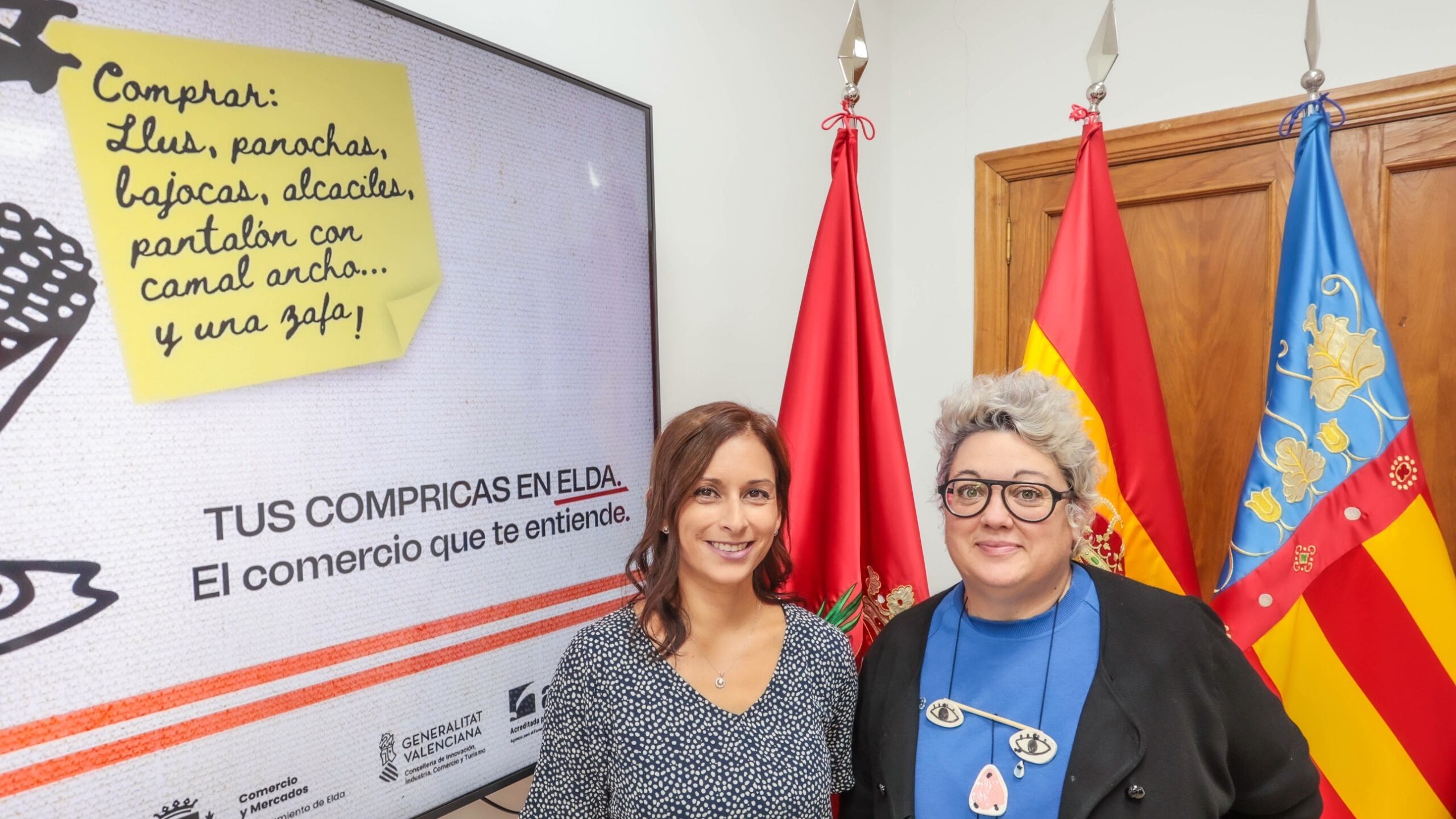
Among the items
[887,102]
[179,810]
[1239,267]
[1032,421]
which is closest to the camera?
[179,810]

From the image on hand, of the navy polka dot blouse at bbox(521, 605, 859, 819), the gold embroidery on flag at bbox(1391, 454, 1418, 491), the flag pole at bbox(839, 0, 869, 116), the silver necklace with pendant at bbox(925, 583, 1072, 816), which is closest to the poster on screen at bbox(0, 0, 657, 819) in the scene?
the navy polka dot blouse at bbox(521, 605, 859, 819)

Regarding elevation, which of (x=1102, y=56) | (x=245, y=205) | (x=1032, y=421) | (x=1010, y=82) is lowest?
(x=1032, y=421)

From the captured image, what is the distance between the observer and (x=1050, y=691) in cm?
109

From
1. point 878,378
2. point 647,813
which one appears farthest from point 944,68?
point 647,813

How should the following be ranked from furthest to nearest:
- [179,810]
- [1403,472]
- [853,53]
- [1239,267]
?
[1239,267] < [853,53] < [1403,472] < [179,810]

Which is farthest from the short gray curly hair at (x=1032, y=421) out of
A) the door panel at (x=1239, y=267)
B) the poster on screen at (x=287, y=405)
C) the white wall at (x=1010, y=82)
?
the white wall at (x=1010, y=82)

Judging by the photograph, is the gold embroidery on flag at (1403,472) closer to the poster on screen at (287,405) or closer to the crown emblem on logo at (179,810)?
the poster on screen at (287,405)

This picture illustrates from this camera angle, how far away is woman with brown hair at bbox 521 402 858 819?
104 centimetres

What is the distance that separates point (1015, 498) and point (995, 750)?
35 cm

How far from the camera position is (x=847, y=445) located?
62.4 inches

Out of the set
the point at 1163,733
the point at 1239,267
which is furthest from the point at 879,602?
the point at 1239,267

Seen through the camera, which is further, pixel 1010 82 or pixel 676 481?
pixel 1010 82

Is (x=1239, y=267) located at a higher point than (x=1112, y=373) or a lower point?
higher

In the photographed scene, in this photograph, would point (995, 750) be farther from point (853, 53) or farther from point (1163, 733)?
point (853, 53)
